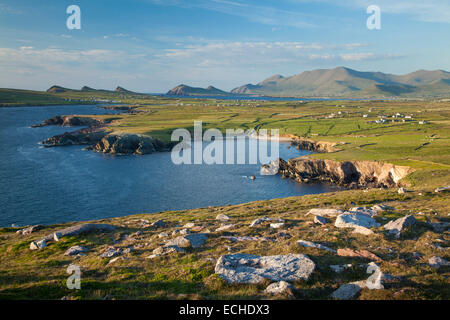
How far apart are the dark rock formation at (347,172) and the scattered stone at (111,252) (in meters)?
68.1

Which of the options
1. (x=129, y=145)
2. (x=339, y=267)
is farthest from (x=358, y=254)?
(x=129, y=145)

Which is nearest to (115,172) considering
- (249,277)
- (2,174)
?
(2,174)

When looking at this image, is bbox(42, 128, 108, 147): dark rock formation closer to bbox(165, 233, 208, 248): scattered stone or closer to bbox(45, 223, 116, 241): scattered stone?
bbox(45, 223, 116, 241): scattered stone

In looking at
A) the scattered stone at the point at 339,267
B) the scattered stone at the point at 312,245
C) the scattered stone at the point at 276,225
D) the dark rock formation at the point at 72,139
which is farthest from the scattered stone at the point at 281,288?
the dark rock formation at the point at 72,139

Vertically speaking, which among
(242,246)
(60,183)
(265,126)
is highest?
(265,126)

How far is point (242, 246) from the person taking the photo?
22.8 metres

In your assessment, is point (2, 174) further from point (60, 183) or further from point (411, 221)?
point (411, 221)

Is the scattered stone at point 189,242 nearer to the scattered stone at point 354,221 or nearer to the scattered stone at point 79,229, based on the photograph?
the scattered stone at point 79,229

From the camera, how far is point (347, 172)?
83812 millimetres

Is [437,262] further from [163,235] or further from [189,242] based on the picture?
[163,235]

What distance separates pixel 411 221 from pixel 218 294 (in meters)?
19.5

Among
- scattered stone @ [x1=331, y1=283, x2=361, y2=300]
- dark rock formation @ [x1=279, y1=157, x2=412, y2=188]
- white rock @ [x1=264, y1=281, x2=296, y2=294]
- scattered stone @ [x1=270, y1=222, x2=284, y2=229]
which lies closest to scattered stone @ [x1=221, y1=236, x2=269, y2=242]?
scattered stone @ [x1=270, y1=222, x2=284, y2=229]

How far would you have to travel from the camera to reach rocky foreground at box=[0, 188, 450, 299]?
49.9 feet

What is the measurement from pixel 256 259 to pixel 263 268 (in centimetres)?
119
